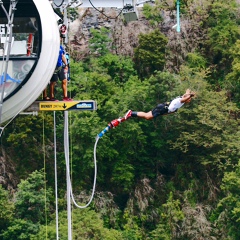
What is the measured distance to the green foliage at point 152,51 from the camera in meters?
35.9

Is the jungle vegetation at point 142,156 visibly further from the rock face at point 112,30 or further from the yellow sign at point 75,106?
the yellow sign at point 75,106

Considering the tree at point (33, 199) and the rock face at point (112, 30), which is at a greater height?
the rock face at point (112, 30)

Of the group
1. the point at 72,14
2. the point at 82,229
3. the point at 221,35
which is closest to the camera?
the point at 82,229

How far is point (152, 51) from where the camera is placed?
3616 cm

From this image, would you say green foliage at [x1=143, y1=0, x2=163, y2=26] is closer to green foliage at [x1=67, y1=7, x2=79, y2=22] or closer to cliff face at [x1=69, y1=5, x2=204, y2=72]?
cliff face at [x1=69, y1=5, x2=204, y2=72]

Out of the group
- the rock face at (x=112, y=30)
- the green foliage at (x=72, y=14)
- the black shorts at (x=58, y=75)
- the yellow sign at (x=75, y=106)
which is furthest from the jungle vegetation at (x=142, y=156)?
the yellow sign at (x=75, y=106)

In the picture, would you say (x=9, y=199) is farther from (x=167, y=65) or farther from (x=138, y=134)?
(x=167, y=65)

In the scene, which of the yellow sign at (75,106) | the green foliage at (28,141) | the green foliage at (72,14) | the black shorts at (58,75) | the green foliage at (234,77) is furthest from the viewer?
the green foliage at (72,14)

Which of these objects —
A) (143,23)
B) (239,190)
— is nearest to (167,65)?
(143,23)

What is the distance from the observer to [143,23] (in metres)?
37.6

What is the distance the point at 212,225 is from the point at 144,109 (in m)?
4.15

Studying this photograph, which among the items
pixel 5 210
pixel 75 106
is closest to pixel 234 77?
pixel 5 210

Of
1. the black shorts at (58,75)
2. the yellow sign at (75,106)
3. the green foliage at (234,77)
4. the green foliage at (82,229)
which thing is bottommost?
the green foliage at (82,229)

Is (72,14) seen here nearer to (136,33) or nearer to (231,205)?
(136,33)
